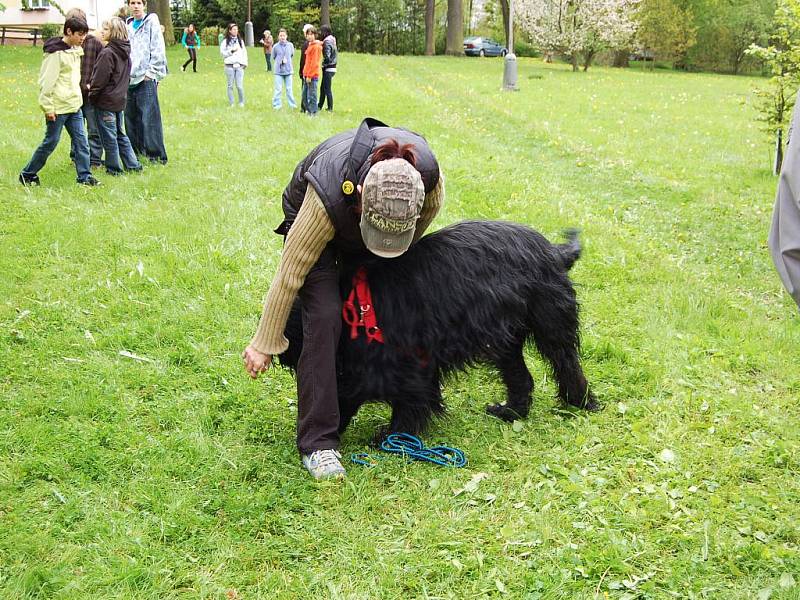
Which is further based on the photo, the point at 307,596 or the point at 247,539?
the point at 247,539

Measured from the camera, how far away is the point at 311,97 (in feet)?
51.5

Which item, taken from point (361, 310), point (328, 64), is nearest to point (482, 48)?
point (328, 64)

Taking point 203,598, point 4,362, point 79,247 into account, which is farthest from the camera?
point 79,247

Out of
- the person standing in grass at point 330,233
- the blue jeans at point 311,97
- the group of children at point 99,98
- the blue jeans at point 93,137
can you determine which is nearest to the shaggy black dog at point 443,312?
the person standing in grass at point 330,233

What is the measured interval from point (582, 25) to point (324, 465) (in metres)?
30.4

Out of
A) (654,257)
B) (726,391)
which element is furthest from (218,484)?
(654,257)

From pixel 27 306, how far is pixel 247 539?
3359 mm

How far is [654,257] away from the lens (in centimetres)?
742

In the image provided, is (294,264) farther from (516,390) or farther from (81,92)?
(81,92)

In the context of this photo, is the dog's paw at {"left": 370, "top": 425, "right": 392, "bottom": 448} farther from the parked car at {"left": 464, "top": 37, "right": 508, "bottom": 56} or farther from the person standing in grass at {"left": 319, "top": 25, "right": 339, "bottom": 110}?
the parked car at {"left": 464, "top": 37, "right": 508, "bottom": 56}

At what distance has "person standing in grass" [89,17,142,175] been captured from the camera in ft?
31.1

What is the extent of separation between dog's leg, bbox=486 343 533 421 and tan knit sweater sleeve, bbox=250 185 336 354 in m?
1.43

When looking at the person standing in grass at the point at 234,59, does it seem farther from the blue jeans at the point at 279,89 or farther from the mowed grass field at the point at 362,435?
the mowed grass field at the point at 362,435

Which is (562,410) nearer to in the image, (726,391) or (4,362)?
(726,391)
